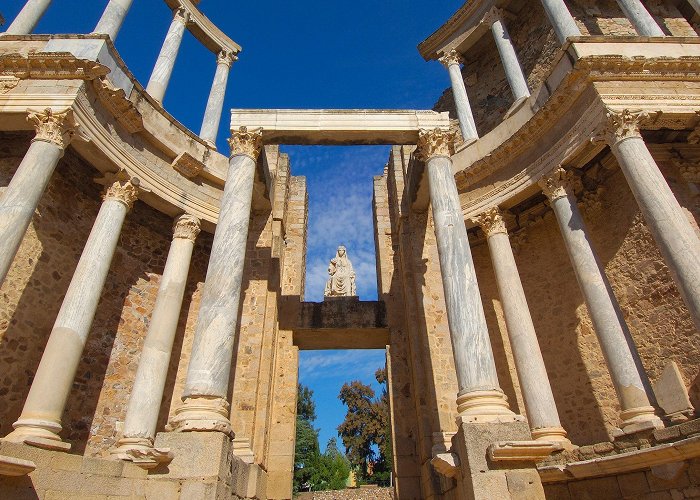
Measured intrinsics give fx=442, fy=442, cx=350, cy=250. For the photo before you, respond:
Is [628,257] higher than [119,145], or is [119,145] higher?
[119,145]

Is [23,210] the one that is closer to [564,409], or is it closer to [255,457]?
[255,457]

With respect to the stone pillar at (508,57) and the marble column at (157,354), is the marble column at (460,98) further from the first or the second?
the marble column at (157,354)

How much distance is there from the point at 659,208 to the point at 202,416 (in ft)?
28.5

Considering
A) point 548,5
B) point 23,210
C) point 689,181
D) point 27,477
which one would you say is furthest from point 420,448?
point 548,5

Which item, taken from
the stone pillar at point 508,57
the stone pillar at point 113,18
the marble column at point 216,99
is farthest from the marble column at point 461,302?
the stone pillar at point 113,18

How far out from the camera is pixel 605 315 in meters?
9.05

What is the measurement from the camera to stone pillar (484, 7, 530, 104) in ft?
46.7

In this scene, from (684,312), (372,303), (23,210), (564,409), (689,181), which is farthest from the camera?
(372,303)

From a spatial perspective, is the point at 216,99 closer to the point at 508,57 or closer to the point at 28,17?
the point at 28,17

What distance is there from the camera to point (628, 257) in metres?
10.7

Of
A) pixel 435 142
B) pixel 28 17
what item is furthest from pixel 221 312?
pixel 28 17

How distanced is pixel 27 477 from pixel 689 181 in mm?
13612

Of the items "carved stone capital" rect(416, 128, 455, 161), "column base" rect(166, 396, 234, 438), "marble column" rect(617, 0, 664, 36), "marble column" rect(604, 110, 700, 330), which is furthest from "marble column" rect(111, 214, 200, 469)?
"marble column" rect(617, 0, 664, 36)

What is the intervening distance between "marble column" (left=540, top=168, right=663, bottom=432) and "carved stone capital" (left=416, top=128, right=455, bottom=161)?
116 inches
